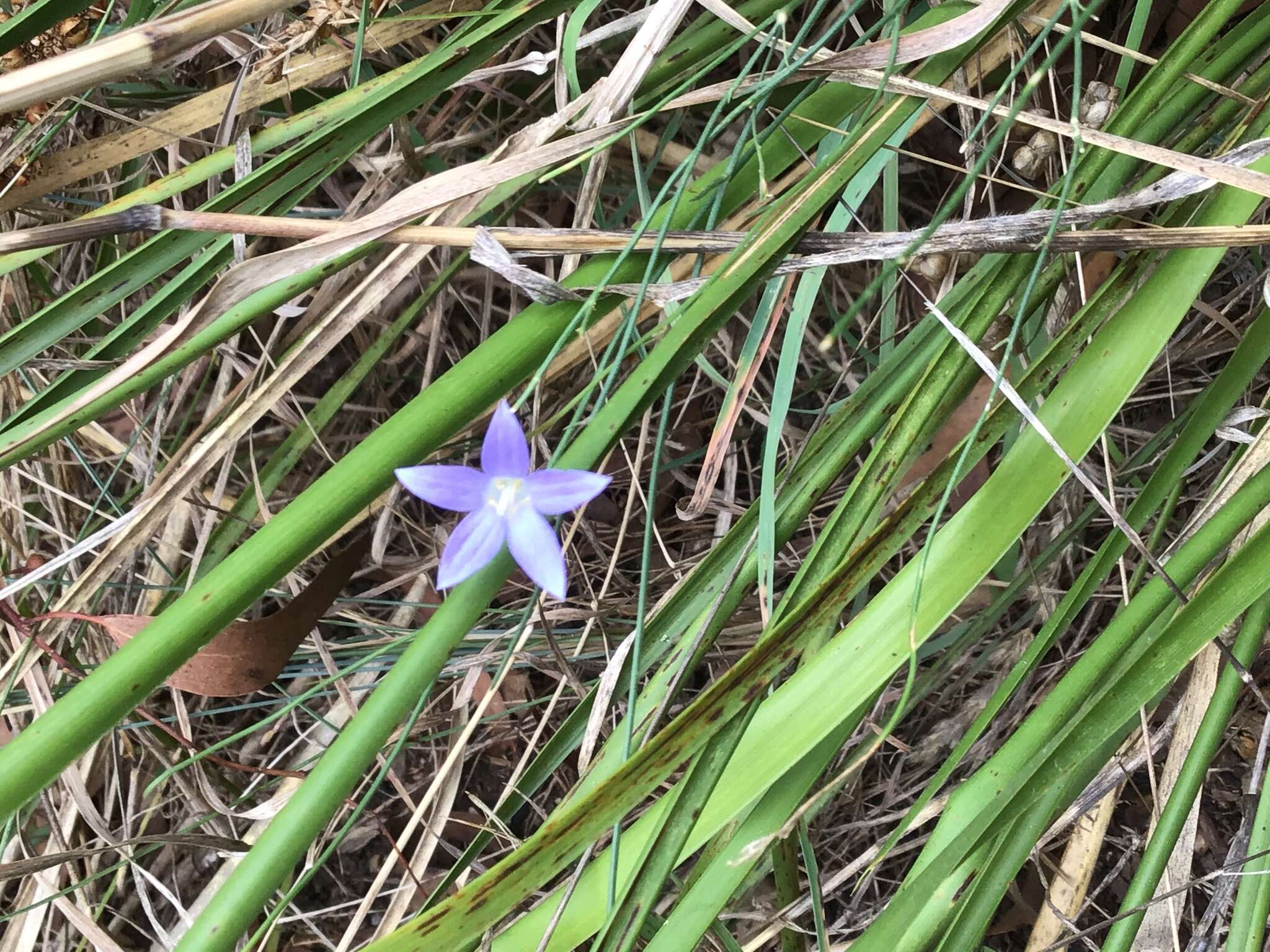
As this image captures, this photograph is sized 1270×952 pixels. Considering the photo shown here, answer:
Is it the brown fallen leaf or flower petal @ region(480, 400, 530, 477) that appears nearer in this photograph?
flower petal @ region(480, 400, 530, 477)

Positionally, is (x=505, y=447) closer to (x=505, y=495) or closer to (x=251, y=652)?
(x=505, y=495)

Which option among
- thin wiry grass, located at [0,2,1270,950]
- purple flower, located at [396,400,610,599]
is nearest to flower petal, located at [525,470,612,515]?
purple flower, located at [396,400,610,599]

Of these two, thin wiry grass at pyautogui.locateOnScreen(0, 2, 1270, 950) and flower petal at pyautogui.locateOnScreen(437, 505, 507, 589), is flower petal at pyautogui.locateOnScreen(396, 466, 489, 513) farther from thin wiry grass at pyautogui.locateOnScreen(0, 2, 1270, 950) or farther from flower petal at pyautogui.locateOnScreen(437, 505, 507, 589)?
thin wiry grass at pyautogui.locateOnScreen(0, 2, 1270, 950)

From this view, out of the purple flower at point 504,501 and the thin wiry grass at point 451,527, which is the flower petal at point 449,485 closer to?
the purple flower at point 504,501

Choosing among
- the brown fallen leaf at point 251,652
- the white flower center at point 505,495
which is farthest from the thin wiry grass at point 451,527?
the white flower center at point 505,495

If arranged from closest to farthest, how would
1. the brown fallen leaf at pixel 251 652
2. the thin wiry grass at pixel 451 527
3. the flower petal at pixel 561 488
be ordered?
the flower petal at pixel 561 488, the brown fallen leaf at pixel 251 652, the thin wiry grass at pixel 451 527

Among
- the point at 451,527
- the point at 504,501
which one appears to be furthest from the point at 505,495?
the point at 451,527

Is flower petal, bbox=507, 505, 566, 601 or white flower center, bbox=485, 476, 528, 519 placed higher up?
white flower center, bbox=485, 476, 528, 519
